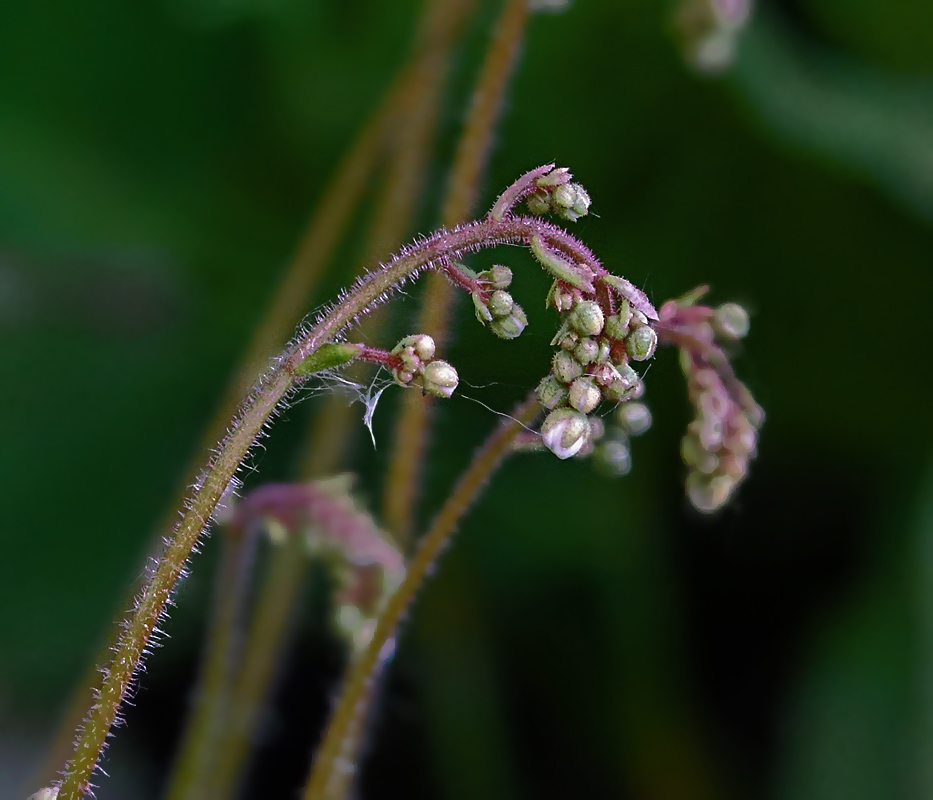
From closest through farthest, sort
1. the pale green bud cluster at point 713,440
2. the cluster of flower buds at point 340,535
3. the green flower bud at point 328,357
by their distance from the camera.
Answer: the green flower bud at point 328,357 < the pale green bud cluster at point 713,440 < the cluster of flower buds at point 340,535

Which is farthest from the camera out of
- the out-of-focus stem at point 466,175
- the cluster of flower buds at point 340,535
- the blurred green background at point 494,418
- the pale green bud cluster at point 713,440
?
the blurred green background at point 494,418

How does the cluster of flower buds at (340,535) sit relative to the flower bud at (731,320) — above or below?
below

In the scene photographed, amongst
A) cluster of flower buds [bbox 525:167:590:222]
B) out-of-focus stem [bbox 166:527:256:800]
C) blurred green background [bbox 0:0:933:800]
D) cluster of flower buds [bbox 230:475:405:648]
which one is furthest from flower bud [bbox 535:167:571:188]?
blurred green background [bbox 0:0:933:800]

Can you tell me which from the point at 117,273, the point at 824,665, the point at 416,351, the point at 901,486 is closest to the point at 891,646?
the point at 824,665

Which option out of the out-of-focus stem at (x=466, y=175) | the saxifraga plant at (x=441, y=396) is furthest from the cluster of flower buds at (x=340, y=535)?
the out-of-focus stem at (x=466, y=175)

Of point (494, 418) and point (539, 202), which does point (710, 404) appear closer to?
point (539, 202)

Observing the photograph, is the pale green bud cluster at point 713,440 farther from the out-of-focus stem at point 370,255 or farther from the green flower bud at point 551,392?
the out-of-focus stem at point 370,255

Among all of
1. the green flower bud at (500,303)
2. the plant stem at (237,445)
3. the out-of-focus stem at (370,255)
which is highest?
the out-of-focus stem at (370,255)
